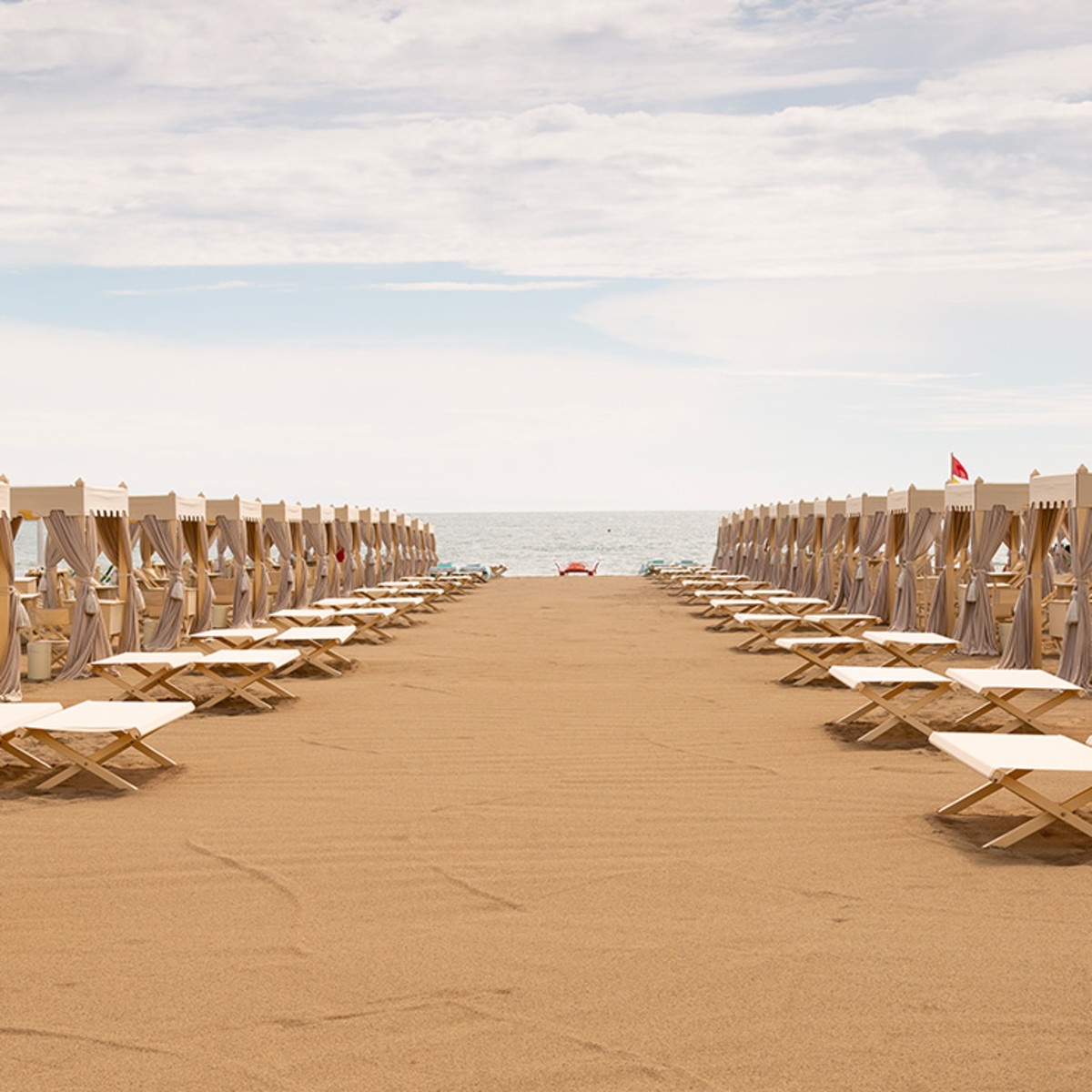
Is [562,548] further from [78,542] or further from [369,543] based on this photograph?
[78,542]

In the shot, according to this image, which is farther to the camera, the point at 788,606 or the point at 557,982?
the point at 788,606

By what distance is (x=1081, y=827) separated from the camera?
4668 millimetres

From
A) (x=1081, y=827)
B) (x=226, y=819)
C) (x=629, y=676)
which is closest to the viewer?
(x=1081, y=827)

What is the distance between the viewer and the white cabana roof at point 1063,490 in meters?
10.1

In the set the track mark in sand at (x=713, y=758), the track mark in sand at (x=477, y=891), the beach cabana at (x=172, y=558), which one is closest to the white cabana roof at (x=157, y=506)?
the beach cabana at (x=172, y=558)

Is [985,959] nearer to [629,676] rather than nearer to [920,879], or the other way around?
[920,879]

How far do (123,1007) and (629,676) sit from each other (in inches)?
304

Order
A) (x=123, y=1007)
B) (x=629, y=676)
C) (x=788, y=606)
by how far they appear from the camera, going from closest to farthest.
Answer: (x=123, y=1007) < (x=629, y=676) < (x=788, y=606)

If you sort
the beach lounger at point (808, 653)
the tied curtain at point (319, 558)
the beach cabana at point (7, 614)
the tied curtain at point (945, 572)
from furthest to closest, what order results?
the tied curtain at point (319, 558)
the tied curtain at point (945, 572)
the beach cabana at point (7, 614)
the beach lounger at point (808, 653)

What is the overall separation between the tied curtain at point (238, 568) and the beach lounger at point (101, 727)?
363 inches

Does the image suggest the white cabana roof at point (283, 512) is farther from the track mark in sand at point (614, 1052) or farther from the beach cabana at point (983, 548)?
the track mark in sand at point (614, 1052)

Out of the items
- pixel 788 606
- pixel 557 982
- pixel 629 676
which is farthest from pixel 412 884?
pixel 788 606

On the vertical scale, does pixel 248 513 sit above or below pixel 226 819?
above

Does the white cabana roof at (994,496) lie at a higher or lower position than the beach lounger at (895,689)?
higher
